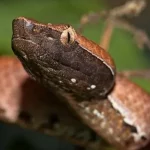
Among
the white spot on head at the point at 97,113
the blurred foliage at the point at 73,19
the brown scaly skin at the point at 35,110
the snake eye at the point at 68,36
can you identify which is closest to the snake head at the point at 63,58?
the snake eye at the point at 68,36

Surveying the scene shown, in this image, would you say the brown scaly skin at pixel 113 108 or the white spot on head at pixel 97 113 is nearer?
the brown scaly skin at pixel 113 108

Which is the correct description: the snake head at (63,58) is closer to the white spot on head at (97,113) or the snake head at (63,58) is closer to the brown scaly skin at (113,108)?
the brown scaly skin at (113,108)

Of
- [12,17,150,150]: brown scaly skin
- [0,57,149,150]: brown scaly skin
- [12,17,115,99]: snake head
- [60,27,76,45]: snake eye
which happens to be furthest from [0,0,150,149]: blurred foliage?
[60,27,76,45]: snake eye

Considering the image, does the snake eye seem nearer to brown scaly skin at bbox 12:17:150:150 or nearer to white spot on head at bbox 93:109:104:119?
brown scaly skin at bbox 12:17:150:150

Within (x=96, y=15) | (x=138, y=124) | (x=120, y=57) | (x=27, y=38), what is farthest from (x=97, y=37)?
(x=27, y=38)

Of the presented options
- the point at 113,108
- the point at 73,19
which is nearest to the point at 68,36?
the point at 113,108

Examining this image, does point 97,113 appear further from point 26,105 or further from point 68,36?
point 68,36
